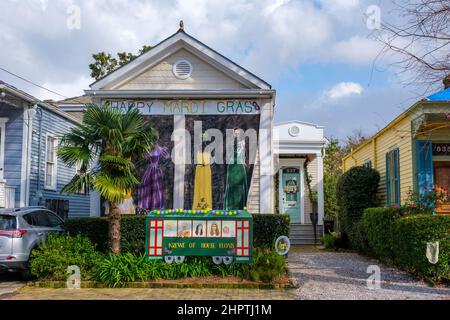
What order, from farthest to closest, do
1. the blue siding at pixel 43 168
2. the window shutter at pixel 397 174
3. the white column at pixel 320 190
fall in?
the white column at pixel 320 190 → the blue siding at pixel 43 168 → the window shutter at pixel 397 174

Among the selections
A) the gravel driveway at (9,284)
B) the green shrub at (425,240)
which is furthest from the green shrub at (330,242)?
the gravel driveway at (9,284)

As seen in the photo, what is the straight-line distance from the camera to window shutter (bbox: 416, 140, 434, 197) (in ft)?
40.3

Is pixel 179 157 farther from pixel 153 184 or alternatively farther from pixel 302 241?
pixel 302 241

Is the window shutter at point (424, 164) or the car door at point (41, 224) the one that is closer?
the car door at point (41, 224)

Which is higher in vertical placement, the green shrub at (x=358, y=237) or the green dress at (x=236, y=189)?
the green dress at (x=236, y=189)

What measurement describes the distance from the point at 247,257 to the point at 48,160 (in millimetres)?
10069

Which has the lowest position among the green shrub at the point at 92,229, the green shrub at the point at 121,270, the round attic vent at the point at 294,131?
the green shrub at the point at 121,270

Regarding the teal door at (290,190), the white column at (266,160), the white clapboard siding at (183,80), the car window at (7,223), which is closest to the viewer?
the car window at (7,223)

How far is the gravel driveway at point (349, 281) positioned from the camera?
842cm

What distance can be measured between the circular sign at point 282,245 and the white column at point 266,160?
217 cm

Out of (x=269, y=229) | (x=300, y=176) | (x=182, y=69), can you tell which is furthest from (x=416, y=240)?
(x=300, y=176)

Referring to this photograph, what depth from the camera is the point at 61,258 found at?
31.9ft

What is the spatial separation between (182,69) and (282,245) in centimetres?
605

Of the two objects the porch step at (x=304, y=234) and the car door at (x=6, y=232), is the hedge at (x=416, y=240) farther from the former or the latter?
the car door at (x=6, y=232)
